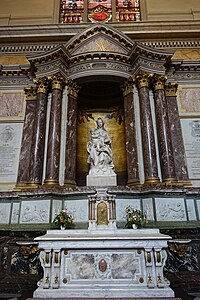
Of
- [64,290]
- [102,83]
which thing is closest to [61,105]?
[102,83]

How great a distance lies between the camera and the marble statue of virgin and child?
7.12 meters

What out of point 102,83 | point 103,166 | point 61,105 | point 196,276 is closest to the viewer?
point 196,276

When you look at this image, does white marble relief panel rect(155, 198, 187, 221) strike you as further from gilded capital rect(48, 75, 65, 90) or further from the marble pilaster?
gilded capital rect(48, 75, 65, 90)

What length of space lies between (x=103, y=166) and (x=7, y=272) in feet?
11.7

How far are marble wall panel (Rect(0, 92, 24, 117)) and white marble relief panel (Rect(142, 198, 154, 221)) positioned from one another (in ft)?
16.9

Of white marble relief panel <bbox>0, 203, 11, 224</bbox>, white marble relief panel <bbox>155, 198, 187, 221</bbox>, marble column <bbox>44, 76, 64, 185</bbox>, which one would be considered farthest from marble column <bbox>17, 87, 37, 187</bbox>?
white marble relief panel <bbox>155, 198, 187, 221</bbox>

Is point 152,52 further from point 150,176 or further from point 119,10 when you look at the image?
point 119,10

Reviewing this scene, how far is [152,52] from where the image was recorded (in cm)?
797

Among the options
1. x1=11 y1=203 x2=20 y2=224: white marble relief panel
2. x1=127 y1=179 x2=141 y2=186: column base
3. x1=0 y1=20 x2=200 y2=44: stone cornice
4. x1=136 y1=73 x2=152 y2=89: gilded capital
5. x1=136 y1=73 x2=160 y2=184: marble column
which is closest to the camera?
x1=11 y1=203 x2=20 y2=224: white marble relief panel

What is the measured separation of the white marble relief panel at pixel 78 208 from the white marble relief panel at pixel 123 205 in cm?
82

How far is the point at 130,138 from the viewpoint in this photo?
7789 mm

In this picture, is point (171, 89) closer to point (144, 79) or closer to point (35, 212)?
point (144, 79)

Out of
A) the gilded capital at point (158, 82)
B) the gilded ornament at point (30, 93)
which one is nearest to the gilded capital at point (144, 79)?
the gilded capital at point (158, 82)

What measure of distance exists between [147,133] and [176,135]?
1.34 metres
